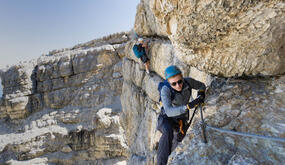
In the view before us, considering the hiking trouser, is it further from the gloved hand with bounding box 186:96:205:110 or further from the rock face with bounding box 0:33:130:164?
the rock face with bounding box 0:33:130:164

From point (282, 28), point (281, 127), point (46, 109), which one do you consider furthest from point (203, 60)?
point (46, 109)

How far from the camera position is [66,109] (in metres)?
28.5

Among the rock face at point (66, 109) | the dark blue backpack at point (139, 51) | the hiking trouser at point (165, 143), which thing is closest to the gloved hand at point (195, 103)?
the hiking trouser at point (165, 143)

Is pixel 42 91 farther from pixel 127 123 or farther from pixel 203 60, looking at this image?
pixel 203 60

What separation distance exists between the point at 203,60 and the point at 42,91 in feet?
113

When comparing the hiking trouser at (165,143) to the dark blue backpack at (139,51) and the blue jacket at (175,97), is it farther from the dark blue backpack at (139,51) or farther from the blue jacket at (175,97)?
the dark blue backpack at (139,51)

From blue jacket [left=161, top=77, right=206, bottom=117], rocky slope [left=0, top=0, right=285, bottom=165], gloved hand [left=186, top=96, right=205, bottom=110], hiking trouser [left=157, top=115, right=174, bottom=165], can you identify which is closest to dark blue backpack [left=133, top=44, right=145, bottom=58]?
rocky slope [left=0, top=0, right=285, bottom=165]

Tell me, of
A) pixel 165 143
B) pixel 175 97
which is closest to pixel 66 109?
pixel 165 143

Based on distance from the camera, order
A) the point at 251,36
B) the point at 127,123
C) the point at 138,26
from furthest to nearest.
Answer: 1. the point at 127,123
2. the point at 138,26
3. the point at 251,36

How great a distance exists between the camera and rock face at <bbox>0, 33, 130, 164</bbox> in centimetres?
2433

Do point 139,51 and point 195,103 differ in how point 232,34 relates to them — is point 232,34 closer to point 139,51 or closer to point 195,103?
point 195,103

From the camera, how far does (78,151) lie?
2511 centimetres

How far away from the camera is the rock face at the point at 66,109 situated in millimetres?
24328

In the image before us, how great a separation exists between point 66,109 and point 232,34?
31.1m
